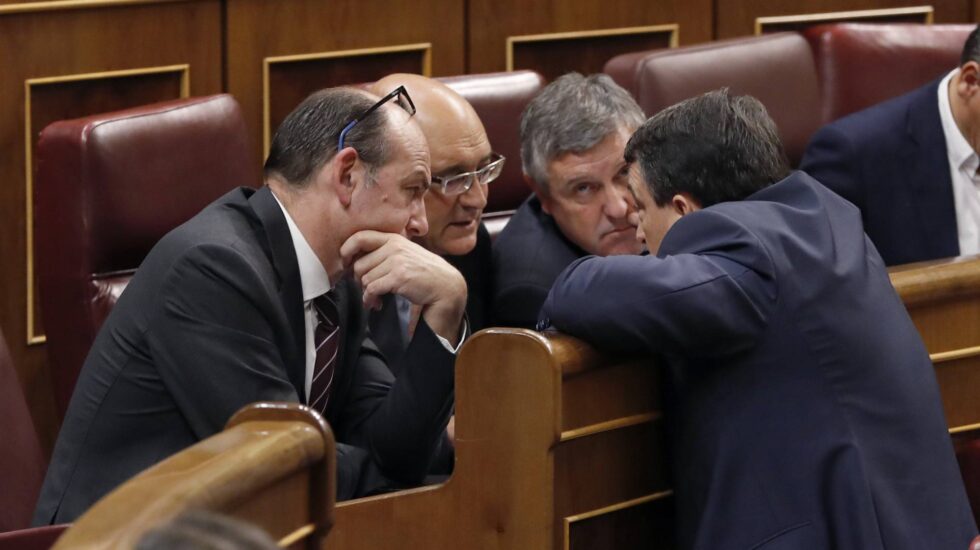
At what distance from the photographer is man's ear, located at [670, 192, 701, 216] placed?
1891 millimetres

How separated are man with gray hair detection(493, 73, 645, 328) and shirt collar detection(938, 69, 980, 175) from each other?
2.15 feet

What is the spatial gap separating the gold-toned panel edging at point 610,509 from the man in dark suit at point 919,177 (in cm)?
112

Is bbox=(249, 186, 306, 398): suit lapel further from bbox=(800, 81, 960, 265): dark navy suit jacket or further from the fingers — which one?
bbox=(800, 81, 960, 265): dark navy suit jacket

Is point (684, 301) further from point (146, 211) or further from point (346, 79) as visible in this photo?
point (346, 79)

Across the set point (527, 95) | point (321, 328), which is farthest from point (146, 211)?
point (527, 95)

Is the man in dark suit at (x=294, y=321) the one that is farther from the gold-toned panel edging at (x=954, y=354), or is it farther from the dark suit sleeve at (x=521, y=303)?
the gold-toned panel edging at (x=954, y=354)

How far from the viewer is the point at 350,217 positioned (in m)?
1.95

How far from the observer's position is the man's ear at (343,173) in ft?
6.34

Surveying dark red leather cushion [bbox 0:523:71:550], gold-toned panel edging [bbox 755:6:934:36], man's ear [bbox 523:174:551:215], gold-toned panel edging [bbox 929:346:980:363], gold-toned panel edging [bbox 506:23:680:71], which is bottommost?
dark red leather cushion [bbox 0:523:71:550]

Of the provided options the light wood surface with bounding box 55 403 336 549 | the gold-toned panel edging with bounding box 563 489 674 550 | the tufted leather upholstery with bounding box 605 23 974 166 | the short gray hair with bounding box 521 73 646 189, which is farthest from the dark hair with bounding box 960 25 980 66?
the light wood surface with bounding box 55 403 336 549

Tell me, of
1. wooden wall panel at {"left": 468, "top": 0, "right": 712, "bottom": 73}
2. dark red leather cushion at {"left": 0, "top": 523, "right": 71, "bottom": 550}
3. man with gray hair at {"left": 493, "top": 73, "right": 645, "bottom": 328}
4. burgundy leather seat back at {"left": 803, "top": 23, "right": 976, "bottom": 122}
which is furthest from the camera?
wooden wall panel at {"left": 468, "top": 0, "right": 712, "bottom": 73}

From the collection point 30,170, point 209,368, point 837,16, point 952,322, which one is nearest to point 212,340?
point 209,368

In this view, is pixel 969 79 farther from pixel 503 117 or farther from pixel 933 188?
pixel 503 117

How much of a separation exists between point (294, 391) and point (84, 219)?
2.40 ft
